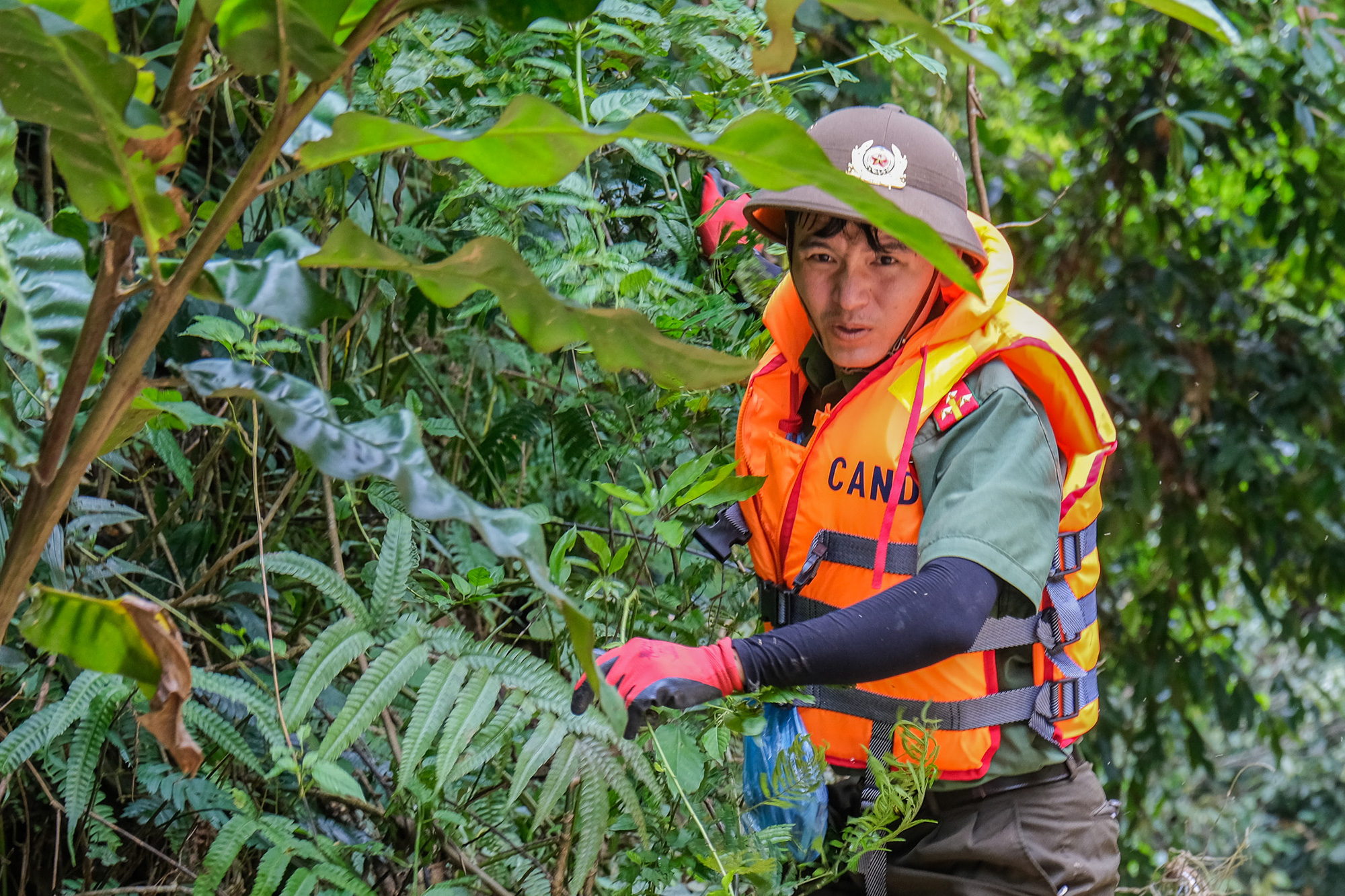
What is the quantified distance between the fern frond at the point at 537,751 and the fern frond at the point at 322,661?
0.80 feet

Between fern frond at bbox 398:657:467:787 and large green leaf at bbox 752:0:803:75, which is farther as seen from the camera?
fern frond at bbox 398:657:467:787

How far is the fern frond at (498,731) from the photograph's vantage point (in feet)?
4.62

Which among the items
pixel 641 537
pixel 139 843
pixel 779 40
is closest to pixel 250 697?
pixel 139 843

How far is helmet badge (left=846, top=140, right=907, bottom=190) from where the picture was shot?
1904 mm

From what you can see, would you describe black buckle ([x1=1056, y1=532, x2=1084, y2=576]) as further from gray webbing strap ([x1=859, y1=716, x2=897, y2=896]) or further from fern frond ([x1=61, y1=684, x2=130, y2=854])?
fern frond ([x1=61, y1=684, x2=130, y2=854])

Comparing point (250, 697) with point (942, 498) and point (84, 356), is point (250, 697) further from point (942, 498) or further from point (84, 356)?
point (942, 498)

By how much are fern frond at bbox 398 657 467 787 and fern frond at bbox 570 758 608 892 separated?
18 centimetres

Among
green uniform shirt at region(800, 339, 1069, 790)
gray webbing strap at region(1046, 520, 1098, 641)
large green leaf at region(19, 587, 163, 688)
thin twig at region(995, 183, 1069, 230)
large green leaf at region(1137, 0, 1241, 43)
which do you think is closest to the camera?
large green leaf at region(1137, 0, 1241, 43)

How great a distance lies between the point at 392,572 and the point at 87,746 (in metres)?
0.49

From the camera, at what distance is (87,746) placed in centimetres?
158

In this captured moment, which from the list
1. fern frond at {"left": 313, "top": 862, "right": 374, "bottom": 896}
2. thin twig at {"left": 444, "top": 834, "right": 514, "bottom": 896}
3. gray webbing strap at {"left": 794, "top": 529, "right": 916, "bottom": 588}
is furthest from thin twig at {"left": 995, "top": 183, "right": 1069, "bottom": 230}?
fern frond at {"left": 313, "top": 862, "right": 374, "bottom": 896}

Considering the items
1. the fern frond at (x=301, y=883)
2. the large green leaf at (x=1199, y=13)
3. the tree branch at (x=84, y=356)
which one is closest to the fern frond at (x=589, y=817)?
the fern frond at (x=301, y=883)

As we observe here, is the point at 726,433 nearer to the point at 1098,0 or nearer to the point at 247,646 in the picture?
the point at 247,646

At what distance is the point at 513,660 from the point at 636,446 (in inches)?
Answer: 26.1
